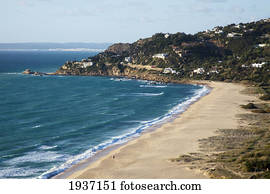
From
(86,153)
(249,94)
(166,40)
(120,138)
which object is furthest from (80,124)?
(166,40)

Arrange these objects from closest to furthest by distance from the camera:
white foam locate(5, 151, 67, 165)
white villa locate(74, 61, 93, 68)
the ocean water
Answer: white foam locate(5, 151, 67, 165) → the ocean water → white villa locate(74, 61, 93, 68)

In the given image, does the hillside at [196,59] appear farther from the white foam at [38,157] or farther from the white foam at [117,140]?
the white foam at [38,157]

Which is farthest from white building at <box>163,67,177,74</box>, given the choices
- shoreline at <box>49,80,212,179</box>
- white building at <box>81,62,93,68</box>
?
shoreline at <box>49,80,212,179</box>

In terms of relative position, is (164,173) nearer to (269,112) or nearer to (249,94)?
(269,112)

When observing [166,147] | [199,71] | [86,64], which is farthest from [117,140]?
[86,64]

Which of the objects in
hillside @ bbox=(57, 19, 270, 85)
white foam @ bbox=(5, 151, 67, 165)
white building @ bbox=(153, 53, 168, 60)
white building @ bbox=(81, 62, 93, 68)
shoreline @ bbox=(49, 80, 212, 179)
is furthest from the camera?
white building @ bbox=(81, 62, 93, 68)

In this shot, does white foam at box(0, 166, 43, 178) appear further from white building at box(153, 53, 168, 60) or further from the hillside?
white building at box(153, 53, 168, 60)
